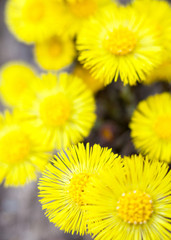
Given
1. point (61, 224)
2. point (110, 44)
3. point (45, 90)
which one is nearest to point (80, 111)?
point (45, 90)

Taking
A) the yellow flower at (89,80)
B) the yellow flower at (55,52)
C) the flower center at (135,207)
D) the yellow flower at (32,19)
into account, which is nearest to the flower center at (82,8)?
the yellow flower at (32,19)

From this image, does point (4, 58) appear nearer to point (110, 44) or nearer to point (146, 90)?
point (146, 90)

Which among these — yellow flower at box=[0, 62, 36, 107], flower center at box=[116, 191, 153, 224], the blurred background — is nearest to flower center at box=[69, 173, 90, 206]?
flower center at box=[116, 191, 153, 224]

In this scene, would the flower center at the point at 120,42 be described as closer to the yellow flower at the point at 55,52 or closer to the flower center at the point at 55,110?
the flower center at the point at 55,110

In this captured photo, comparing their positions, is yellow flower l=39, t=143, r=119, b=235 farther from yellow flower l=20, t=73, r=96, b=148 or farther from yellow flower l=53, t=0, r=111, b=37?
yellow flower l=53, t=0, r=111, b=37

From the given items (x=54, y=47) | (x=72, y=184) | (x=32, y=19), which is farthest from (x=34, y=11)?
(x=72, y=184)

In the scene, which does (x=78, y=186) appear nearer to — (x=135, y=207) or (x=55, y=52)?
(x=135, y=207)

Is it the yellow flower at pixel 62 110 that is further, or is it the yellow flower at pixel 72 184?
the yellow flower at pixel 62 110
